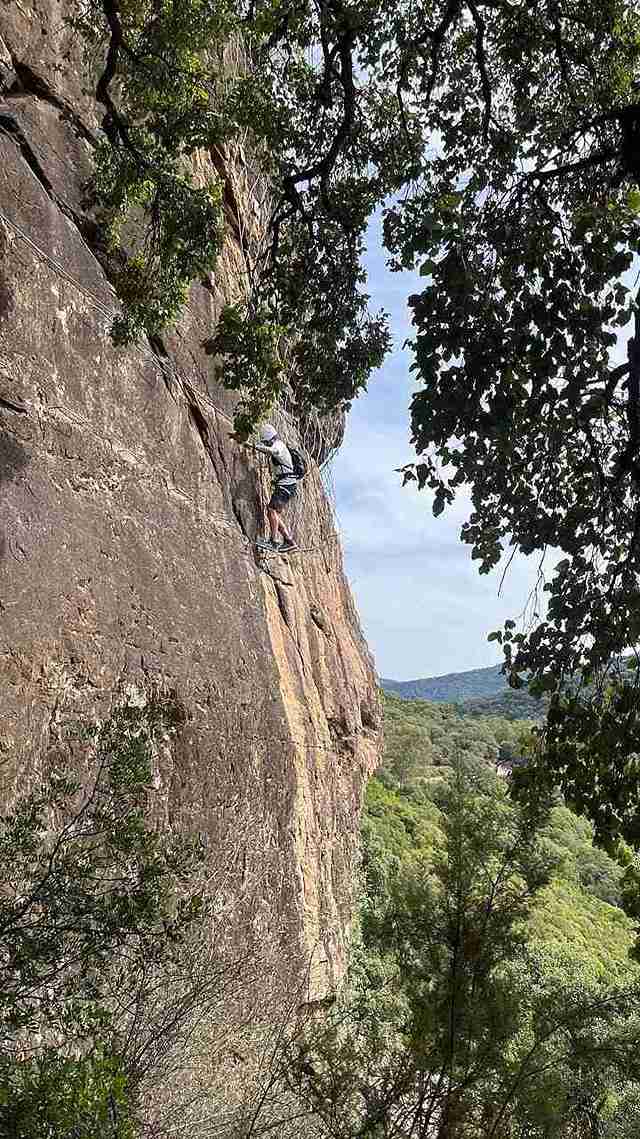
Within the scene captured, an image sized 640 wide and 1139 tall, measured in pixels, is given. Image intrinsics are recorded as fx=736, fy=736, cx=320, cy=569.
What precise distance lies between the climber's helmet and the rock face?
0.56 metres

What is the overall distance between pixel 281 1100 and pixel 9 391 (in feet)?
23.8

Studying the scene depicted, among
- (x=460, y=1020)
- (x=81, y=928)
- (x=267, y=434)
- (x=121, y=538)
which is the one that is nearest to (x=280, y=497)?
(x=267, y=434)

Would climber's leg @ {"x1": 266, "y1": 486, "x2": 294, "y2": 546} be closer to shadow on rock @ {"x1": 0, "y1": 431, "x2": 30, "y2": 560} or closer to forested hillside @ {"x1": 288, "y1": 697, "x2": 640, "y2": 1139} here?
forested hillside @ {"x1": 288, "y1": 697, "x2": 640, "y2": 1139}

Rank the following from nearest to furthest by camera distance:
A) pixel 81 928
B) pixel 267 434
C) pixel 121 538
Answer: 1. pixel 81 928
2. pixel 121 538
3. pixel 267 434

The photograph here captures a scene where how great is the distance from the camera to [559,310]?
183 inches

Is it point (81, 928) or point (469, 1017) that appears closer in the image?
point (81, 928)

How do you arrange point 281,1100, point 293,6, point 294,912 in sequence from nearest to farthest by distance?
point 293,6, point 281,1100, point 294,912

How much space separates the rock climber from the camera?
11.5 meters

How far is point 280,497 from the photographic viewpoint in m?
11.7

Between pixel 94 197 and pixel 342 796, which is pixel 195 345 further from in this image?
pixel 342 796

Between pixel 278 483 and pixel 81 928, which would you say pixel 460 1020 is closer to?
Result: pixel 81 928

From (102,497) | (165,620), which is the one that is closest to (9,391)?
(102,497)

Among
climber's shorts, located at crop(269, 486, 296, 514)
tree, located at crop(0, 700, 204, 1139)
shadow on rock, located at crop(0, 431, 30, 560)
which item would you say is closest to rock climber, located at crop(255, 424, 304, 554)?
climber's shorts, located at crop(269, 486, 296, 514)

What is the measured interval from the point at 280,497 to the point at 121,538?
4429 millimetres
